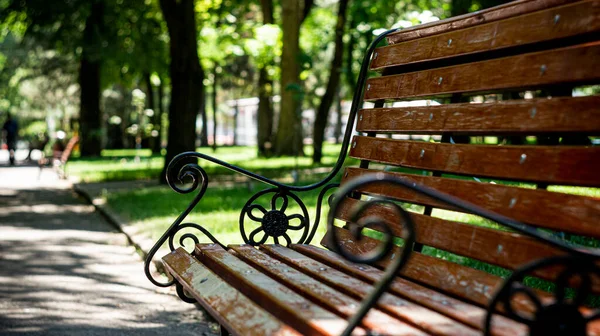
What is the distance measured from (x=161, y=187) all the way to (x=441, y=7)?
13708 mm

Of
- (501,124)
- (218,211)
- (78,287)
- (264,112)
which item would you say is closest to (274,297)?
(501,124)

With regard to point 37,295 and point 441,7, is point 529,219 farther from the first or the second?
point 441,7

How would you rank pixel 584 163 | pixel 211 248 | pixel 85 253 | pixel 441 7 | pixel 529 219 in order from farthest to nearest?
pixel 441 7 < pixel 85 253 < pixel 211 248 < pixel 529 219 < pixel 584 163

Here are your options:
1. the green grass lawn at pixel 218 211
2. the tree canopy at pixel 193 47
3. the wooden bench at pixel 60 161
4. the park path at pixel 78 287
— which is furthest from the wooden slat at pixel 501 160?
the wooden bench at pixel 60 161

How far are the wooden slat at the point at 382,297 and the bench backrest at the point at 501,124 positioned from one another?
0.25 meters

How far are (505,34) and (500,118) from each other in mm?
324

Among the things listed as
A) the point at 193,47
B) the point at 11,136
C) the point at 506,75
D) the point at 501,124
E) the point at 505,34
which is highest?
the point at 193,47

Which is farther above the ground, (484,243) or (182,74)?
(182,74)

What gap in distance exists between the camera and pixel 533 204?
2.47 meters

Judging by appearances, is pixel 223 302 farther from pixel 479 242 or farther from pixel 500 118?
pixel 500 118

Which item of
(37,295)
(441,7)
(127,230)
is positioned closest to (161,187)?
(127,230)

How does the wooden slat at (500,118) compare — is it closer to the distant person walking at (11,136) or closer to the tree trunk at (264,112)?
the tree trunk at (264,112)

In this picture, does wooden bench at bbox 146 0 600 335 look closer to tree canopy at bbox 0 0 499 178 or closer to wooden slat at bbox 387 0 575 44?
wooden slat at bbox 387 0 575 44

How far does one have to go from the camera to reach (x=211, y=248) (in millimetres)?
3582
